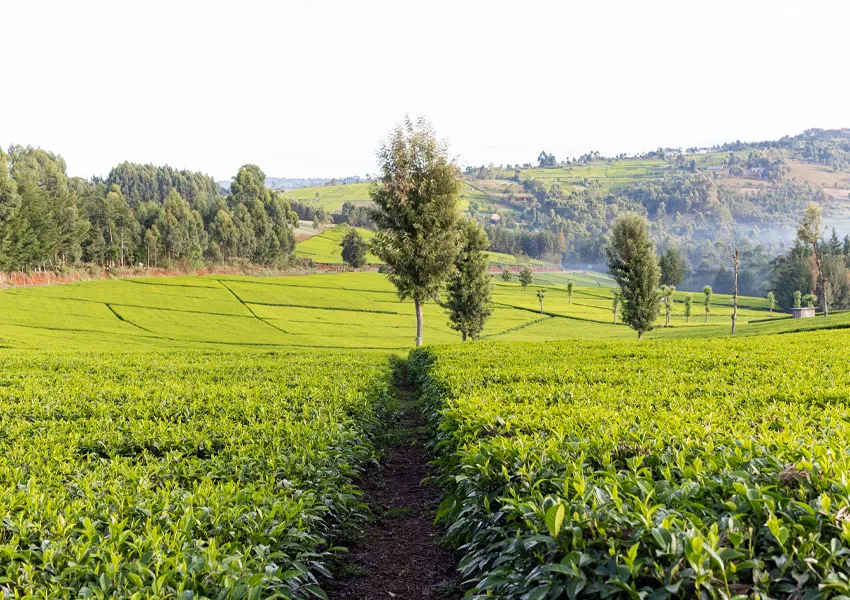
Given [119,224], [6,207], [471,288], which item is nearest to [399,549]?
[471,288]

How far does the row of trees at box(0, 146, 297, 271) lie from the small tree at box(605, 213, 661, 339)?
6840 cm

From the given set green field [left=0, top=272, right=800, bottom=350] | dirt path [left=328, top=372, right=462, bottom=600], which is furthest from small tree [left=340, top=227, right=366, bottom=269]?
dirt path [left=328, top=372, right=462, bottom=600]

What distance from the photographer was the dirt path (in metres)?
6.19

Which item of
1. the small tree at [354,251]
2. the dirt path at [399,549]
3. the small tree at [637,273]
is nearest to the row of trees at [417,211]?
the small tree at [637,273]

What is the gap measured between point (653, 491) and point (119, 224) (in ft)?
379

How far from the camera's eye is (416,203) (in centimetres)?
3244

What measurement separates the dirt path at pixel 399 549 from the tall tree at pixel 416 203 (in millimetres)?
22007

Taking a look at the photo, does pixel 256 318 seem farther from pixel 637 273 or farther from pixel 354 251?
pixel 354 251

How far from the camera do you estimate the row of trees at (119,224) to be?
7306 cm

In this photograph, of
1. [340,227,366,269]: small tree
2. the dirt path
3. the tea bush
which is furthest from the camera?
[340,227,366,269]: small tree

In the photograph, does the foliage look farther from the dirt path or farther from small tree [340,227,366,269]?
small tree [340,227,366,269]

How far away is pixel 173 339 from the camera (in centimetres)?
4844

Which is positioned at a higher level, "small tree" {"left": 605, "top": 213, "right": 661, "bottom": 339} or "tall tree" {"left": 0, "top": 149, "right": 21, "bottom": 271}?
"tall tree" {"left": 0, "top": 149, "right": 21, "bottom": 271}

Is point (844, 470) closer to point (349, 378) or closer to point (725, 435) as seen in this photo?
point (725, 435)
